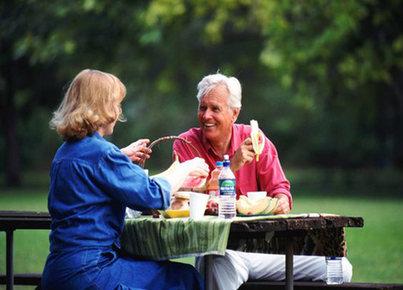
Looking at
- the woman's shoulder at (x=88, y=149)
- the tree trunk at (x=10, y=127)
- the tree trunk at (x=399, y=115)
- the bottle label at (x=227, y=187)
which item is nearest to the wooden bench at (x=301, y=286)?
the bottle label at (x=227, y=187)

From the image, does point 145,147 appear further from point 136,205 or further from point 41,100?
point 41,100

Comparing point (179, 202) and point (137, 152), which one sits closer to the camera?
point (179, 202)

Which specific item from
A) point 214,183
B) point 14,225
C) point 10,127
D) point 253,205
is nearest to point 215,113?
point 214,183

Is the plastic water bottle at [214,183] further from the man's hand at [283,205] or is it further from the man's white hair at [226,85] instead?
the man's white hair at [226,85]

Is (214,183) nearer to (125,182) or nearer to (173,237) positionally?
(173,237)

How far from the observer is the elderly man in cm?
665

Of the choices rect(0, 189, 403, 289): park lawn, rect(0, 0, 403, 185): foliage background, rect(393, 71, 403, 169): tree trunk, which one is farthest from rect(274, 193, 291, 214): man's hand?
rect(393, 71, 403, 169): tree trunk

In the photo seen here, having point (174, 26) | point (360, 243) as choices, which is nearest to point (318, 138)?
point (174, 26)

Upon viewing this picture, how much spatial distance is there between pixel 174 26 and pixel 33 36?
12.4 feet

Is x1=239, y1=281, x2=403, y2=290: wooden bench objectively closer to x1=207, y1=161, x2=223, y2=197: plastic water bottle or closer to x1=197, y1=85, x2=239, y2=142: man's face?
x1=207, y1=161, x2=223, y2=197: plastic water bottle

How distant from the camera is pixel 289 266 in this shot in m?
5.93

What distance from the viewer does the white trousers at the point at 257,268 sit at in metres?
6.12

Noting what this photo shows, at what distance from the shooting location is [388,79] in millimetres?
28594

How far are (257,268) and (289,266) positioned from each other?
Result: 2.00 feet
